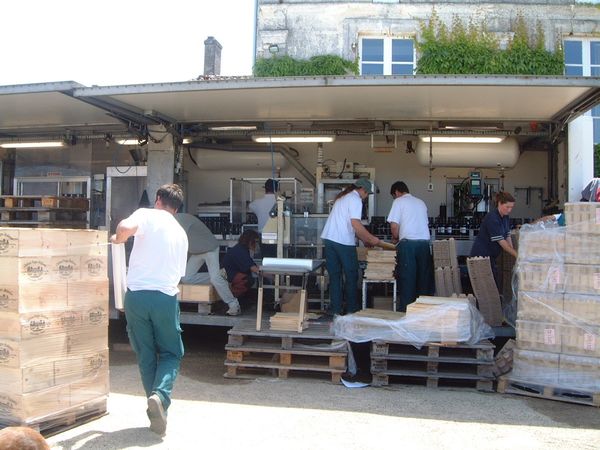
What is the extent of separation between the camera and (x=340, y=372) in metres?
6.08

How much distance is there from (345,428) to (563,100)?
532cm

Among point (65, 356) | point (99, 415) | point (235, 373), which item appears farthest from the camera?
point (235, 373)

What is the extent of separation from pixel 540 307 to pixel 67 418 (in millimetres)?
4531

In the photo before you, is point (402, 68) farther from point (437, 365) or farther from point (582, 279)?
point (437, 365)

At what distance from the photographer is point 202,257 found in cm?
767

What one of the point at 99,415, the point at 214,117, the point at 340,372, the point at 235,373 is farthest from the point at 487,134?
the point at 99,415

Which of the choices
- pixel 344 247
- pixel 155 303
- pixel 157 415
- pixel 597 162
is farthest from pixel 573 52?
pixel 157 415

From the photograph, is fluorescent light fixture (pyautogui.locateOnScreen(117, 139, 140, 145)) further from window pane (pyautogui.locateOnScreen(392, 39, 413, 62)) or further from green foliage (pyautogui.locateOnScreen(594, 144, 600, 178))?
green foliage (pyautogui.locateOnScreen(594, 144, 600, 178))

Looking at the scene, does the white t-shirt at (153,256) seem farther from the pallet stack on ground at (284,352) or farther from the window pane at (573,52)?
the window pane at (573,52)

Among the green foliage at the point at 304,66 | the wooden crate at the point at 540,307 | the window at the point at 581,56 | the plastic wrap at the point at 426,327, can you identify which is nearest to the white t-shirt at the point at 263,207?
the plastic wrap at the point at 426,327

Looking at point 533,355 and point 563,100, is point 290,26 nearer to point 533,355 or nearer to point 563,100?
point 563,100

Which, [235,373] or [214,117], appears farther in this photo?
[214,117]

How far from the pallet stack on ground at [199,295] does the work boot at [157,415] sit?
9.56ft

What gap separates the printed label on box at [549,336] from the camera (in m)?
5.67
